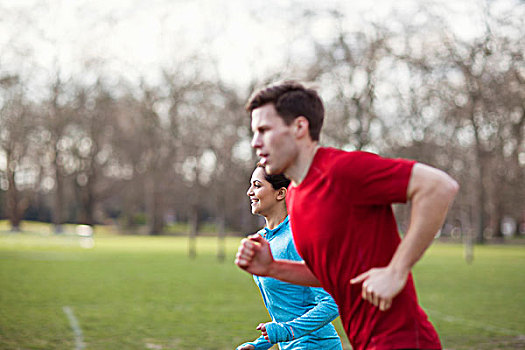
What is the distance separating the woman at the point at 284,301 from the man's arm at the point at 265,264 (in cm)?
56

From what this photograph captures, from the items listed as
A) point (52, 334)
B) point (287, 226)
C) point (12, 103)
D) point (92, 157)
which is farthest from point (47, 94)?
point (287, 226)

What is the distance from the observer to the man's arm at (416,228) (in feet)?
9.11

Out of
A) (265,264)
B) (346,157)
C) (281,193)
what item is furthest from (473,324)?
(346,157)

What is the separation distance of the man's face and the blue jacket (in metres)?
1.28

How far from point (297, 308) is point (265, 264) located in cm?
107

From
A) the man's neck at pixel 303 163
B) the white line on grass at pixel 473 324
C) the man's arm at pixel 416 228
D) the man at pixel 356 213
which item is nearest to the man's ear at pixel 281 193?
the man at pixel 356 213


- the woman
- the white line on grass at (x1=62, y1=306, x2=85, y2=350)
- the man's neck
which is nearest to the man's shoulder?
the man's neck

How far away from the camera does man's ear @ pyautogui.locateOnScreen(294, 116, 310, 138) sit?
307cm

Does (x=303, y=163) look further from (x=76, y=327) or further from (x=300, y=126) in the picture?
(x=76, y=327)

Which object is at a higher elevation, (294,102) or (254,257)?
(294,102)

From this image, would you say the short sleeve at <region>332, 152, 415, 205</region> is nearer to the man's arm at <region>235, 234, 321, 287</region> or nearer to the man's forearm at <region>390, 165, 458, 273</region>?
the man's forearm at <region>390, 165, 458, 273</region>

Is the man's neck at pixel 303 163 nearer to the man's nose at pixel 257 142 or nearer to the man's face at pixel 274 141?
the man's face at pixel 274 141

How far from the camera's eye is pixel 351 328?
3133mm

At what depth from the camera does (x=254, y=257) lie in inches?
133
